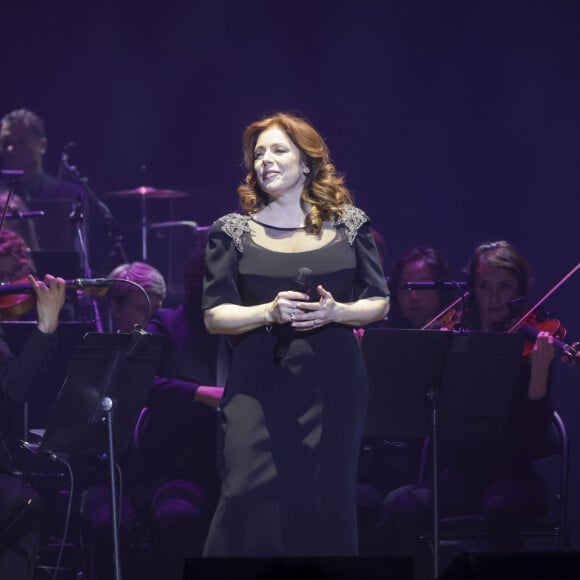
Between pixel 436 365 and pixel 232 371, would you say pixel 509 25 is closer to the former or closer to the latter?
pixel 436 365

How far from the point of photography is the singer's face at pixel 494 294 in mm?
4548

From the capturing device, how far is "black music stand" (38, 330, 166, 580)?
3730 mm

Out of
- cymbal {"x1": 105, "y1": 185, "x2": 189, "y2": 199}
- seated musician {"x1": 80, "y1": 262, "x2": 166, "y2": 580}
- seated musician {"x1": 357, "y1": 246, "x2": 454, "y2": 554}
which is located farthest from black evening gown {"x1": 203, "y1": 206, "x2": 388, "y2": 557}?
cymbal {"x1": 105, "y1": 185, "x2": 189, "y2": 199}

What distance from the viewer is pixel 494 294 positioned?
15.0 ft

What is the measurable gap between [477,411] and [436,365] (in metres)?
0.25

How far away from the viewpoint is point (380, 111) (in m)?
7.29

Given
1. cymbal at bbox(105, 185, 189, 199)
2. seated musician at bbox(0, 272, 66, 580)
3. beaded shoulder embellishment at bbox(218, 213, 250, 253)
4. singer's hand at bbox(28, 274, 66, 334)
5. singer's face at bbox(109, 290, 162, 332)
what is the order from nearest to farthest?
beaded shoulder embellishment at bbox(218, 213, 250, 253)
seated musician at bbox(0, 272, 66, 580)
singer's hand at bbox(28, 274, 66, 334)
singer's face at bbox(109, 290, 162, 332)
cymbal at bbox(105, 185, 189, 199)

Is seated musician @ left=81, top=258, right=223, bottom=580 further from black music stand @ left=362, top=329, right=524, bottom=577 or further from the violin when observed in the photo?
the violin

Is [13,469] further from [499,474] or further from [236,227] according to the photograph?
[499,474]

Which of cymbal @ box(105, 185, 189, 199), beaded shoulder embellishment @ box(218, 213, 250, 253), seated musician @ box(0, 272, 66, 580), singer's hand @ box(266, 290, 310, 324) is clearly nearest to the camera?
singer's hand @ box(266, 290, 310, 324)

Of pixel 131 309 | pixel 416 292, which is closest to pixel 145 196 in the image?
pixel 131 309

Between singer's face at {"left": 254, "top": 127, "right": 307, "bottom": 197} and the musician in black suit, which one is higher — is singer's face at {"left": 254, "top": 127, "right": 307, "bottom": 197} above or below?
above

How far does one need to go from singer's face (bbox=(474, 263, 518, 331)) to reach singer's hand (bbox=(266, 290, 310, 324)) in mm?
1678

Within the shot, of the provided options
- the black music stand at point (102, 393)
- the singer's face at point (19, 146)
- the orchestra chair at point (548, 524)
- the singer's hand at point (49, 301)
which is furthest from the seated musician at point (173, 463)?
the singer's face at point (19, 146)
